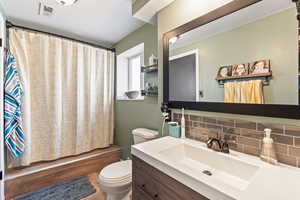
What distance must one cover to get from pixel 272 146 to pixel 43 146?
8.56ft

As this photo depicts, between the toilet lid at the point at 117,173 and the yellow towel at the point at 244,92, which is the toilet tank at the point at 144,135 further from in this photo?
the yellow towel at the point at 244,92

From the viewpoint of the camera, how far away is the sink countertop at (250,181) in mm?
489

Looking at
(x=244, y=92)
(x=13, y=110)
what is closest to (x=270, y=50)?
(x=244, y=92)

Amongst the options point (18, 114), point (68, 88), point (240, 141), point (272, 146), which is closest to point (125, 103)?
point (68, 88)

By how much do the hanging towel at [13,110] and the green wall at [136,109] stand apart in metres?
1.37

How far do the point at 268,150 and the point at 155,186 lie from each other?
2.26 feet

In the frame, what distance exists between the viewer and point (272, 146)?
75cm

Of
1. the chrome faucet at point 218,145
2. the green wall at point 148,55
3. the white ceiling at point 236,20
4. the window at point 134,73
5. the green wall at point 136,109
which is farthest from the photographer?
the window at point 134,73

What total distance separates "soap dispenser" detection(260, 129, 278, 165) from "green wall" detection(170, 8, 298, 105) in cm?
20

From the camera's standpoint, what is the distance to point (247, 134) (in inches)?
34.2

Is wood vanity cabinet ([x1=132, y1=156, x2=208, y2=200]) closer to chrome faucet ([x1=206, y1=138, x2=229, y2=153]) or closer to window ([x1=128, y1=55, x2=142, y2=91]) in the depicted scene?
chrome faucet ([x1=206, y1=138, x2=229, y2=153])

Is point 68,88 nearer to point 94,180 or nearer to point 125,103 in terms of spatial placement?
point 125,103

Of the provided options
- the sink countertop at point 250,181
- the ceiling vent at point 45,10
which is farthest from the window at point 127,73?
the sink countertop at point 250,181

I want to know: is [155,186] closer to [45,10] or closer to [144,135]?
[144,135]
